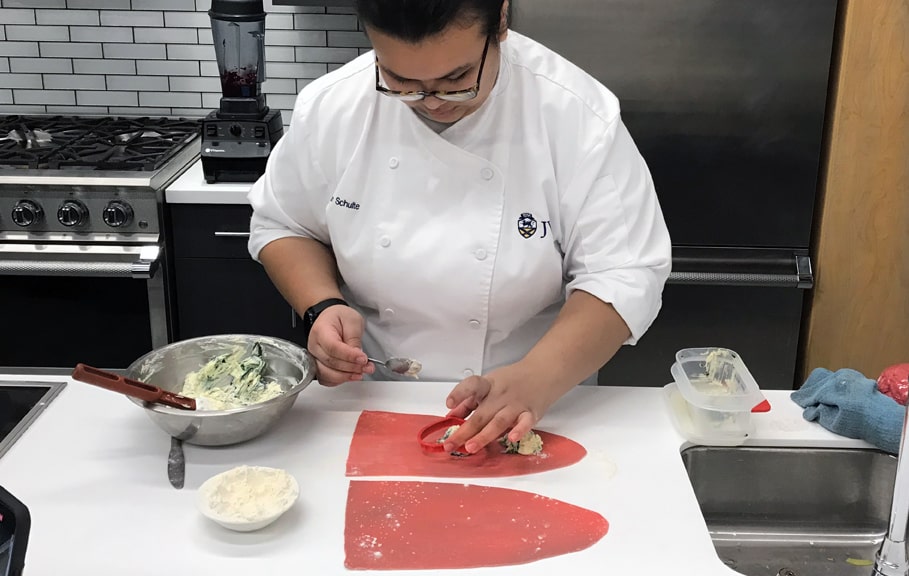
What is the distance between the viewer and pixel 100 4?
3.22 m

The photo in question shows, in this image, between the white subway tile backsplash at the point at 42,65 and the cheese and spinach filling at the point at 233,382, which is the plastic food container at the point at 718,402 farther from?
the white subway tile backsplash at the point at 42,65

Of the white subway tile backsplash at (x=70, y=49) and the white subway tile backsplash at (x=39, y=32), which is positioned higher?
the white subway tile backsplash at (x=39, y=32)

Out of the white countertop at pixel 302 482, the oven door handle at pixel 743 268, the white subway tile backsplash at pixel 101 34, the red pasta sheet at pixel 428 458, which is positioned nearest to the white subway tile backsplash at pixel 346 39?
the white subway tile backsplash at pixel 101 34

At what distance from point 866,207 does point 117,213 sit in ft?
7.22

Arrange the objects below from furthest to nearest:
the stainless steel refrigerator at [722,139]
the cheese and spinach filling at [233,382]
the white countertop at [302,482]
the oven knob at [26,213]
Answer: the oven knob at [26,213]
the stainless steel refrigerator at [722,139]
the cheese and spinach filling at [233,382]
the white countertop at [302,482]

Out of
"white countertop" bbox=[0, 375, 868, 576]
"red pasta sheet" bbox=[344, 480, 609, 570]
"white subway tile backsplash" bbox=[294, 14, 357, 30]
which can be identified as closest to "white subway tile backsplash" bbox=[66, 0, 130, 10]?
"white subway tile backsplash" bbox=[294, 14, 357, 30]

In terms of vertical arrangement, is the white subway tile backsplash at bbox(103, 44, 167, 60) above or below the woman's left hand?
above

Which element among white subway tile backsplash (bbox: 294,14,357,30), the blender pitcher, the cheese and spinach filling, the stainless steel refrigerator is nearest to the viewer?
the cheese and spinach filling

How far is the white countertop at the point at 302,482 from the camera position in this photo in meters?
1.22

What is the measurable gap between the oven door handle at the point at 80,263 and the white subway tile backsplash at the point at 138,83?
844 mm

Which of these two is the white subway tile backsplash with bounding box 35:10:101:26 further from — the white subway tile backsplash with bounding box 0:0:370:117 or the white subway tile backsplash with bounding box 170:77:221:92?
the white subway tile backsplash with bounding box 170:77:221:92

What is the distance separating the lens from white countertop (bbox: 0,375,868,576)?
1.22 metres

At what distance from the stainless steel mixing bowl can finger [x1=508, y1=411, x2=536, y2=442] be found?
1.14 ft

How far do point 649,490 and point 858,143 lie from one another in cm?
175
